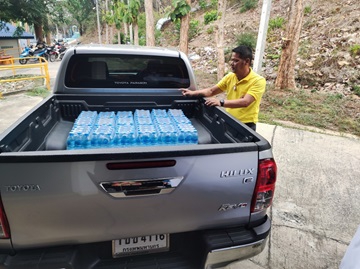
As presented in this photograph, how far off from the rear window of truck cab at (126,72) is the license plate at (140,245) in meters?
2.17

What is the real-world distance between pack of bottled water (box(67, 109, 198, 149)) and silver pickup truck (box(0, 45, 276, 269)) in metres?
0.43

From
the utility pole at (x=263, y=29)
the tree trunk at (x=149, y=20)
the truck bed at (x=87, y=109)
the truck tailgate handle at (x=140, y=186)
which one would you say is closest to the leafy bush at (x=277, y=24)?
the tree trunk at (x=149, y=20)

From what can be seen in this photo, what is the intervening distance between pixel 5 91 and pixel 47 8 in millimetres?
17546

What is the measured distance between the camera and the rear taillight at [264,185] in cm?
168

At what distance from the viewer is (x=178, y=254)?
1.78 m

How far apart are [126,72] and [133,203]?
7.74 feet

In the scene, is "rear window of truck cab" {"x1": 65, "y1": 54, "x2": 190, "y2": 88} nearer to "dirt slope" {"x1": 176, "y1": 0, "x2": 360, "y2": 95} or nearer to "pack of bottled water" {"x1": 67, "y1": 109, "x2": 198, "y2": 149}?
"pack of bottled water" {"x1": 67, "y1": 109, "x2": 198, "y2": 149}

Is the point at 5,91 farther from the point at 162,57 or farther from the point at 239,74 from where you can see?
the point at 239,74

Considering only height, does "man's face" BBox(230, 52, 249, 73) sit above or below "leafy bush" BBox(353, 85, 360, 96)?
above

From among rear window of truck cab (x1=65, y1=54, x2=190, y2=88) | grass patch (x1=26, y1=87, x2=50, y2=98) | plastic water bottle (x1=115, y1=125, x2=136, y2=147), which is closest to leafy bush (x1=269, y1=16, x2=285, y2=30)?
grass patch (x1=26, y1=87, x2=50, y2=98)

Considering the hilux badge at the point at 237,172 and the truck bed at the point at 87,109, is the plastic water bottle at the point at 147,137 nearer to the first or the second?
the truck bed at the point at 87,109

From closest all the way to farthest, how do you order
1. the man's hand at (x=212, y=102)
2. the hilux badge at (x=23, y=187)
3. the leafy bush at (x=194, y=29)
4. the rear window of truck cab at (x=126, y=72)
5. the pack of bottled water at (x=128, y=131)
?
the hilux badge at (x=23, y=187)
the pack of bottled water at (x=128, y=131)
the man's hand at (x=212, y=102)
the rear window of truck cab at (x=126, y=72)
the leafy bush at (x=194, y=29)

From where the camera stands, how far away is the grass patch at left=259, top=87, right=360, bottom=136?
6.51m

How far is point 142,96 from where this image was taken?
127 inches
